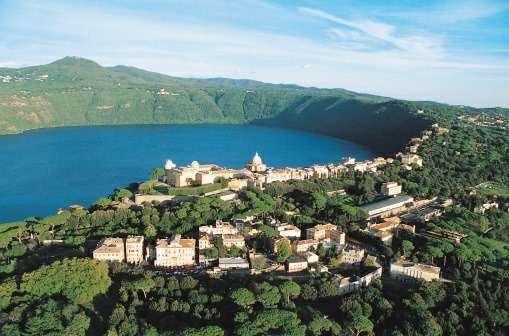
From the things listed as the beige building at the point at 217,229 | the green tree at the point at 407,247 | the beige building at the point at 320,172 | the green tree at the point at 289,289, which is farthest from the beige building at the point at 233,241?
the beige building at the point at 320,172

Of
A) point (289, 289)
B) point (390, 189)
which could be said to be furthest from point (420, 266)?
point (390, 189)

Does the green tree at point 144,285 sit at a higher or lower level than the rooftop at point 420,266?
lower

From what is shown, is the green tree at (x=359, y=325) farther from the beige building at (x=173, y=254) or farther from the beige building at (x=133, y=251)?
the beige building at (x=133, y=251)

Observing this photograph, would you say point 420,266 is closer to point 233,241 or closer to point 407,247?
point 407,247

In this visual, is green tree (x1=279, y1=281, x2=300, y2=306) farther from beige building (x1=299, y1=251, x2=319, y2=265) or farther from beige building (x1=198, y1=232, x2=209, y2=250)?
beige building (x1=198, y1=232, x2=209, y2=250)

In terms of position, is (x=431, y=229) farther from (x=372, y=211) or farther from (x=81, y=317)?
(x=81, y=317)

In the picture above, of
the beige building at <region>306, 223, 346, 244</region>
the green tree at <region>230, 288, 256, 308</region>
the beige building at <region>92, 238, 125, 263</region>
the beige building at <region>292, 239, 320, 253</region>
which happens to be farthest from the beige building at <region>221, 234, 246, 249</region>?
the green tree at <region>230, 288, 256, 308</region>
